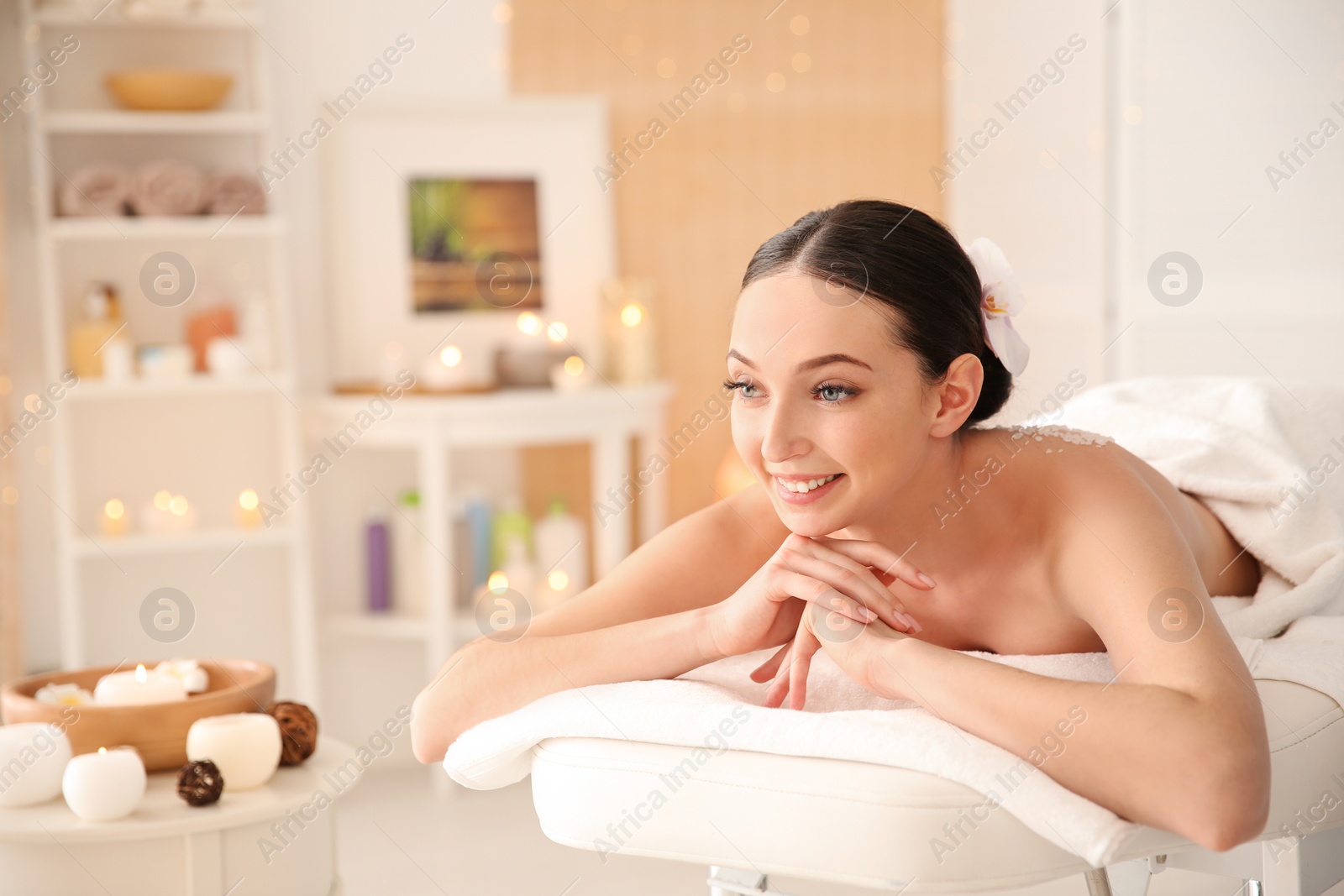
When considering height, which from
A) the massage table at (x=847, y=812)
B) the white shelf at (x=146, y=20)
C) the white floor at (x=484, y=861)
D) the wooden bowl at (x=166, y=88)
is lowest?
the white floor at (x=484, y=861)

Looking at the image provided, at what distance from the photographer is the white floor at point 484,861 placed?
2.24 meters

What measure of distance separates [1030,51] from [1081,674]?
8.38 ft

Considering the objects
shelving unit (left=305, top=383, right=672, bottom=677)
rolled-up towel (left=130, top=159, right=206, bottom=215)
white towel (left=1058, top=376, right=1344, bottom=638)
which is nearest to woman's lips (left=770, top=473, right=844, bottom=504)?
white towel (left=1058, top=376, right=1344, bottom=638)

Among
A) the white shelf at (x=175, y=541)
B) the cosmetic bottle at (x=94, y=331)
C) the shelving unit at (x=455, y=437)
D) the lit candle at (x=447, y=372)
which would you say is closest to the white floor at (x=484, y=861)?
the shelving unit at (x=455, y=437)

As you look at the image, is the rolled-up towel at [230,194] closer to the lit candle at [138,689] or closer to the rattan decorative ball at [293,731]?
the lit candle at [138,689]

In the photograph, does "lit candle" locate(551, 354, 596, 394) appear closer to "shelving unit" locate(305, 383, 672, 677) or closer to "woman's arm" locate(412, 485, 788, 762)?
"shelving unit" locate(305, 383, 672, 677)

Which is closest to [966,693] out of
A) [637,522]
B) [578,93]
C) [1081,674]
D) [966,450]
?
[1081,674]

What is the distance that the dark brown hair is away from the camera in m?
1.08

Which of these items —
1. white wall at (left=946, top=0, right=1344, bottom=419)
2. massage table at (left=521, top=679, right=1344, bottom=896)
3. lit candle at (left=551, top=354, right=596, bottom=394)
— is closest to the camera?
massage table at (left=521, top=679, right=1344, bottom=896)

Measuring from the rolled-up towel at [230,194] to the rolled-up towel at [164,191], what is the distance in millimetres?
29

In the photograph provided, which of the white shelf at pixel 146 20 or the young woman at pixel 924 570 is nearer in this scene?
the young woman at pixel 924 570

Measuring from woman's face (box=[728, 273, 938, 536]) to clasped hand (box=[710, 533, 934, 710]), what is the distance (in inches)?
1.2

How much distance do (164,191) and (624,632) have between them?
1.92 metres

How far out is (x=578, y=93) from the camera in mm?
3211
